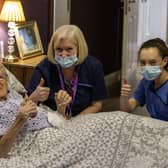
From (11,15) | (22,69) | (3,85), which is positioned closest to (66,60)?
(3,85)

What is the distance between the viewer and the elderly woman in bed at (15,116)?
2.00m

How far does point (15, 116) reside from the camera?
2.15 m


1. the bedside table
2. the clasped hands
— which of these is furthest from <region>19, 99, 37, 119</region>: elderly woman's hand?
the bedside table

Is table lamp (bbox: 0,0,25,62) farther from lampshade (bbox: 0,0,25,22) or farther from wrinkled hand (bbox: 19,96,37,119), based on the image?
wrinkled hand (bbox: 19,96,37,119)

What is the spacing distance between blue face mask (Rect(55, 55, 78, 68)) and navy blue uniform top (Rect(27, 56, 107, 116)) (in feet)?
0.33

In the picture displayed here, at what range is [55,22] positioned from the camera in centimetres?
405

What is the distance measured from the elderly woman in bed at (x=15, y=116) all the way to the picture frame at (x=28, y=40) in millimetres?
1375

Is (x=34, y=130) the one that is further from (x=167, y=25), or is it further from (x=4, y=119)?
(x=167, y=25)

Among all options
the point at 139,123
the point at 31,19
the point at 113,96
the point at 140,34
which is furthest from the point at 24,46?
the point at 139,123

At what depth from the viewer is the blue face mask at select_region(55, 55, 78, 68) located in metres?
2.41

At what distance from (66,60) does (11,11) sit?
4.10ft

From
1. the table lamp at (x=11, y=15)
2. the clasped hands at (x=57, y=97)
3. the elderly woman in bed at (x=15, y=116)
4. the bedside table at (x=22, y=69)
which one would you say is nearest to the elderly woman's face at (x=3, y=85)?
the elderly woman in bed at (x=15, y=116)

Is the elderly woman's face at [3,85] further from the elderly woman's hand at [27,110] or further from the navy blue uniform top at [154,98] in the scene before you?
the navy blue uniform top at [154,98]

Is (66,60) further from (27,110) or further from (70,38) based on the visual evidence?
(27,110)
